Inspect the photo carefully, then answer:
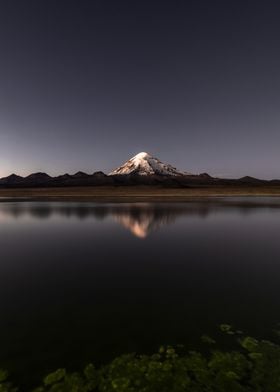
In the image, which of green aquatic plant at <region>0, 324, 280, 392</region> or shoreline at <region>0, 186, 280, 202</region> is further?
shoreline at <region>0, 186, 280, 202</region>

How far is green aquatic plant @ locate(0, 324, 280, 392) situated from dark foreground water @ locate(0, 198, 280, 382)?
50 centimetres

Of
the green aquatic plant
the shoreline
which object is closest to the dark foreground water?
the green aquatic plant

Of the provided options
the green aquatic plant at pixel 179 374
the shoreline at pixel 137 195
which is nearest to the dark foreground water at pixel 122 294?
the green aquatic plant at pixel 179 374

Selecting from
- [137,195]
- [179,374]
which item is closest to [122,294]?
[179,374]

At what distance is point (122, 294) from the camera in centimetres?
1322

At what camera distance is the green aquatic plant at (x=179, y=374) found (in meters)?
7.17

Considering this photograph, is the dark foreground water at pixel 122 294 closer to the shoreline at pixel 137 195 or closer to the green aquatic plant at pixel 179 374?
the green aquatic plant at pixel 179 374

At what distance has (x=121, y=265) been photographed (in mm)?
18016

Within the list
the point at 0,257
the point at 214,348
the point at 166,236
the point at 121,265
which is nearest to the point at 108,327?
the point at 214,348

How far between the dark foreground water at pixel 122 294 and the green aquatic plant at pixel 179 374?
1.64 ft

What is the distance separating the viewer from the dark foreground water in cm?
908

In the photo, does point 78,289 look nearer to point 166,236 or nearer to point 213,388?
point 213,388

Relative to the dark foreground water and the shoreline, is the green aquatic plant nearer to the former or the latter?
the dark foreground water

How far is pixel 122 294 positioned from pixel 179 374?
5.90m
